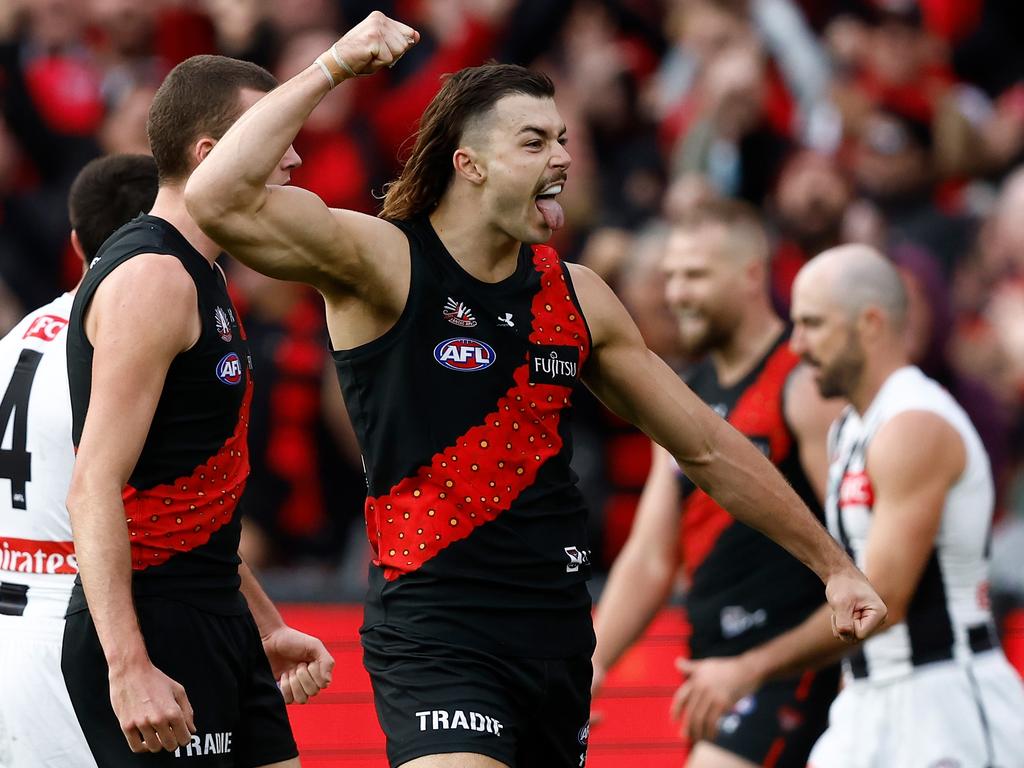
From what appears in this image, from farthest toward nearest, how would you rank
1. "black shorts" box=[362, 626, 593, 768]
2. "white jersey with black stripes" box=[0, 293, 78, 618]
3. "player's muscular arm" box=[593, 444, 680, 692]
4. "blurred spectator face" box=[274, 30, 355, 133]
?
"blurred spectator face" box=[274, 30, 355, 133] → "player's muscular arm" box=[593, 444, 680, 692] → "white jersey with black stripes" box=[0, 293, 78, 618] → "black shorts" box=[362, 626, 593, 768]

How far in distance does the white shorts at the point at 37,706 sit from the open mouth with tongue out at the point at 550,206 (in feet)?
6.33

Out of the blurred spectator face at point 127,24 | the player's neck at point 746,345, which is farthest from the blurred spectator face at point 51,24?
the player's neck at point 746,345

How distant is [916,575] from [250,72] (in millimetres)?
3034

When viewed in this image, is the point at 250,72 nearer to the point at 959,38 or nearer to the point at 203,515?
the point at 203,515

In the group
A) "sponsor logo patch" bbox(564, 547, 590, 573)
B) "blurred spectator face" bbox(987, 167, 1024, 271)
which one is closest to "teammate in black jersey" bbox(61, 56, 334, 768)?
"sponsor logo patch" bbox(564, 547, 590, 573)

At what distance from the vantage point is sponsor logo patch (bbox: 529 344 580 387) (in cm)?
511

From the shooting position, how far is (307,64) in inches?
446

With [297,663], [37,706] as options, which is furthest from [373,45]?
[37,706]

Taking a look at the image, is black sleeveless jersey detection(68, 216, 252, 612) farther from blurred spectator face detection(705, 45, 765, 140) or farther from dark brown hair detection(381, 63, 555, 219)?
blurred spectator face detection(705, 45, 765, 140)

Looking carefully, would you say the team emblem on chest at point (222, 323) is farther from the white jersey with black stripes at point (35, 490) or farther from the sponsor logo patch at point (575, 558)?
the sponsor logo patch at point (575, 558)

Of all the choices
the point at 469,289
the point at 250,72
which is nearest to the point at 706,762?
the point at 469,289

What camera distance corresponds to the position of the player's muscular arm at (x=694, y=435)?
5344mm

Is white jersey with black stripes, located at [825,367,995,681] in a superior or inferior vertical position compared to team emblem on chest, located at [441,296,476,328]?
inferior

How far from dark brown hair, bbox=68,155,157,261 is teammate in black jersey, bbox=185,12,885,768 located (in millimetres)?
941
